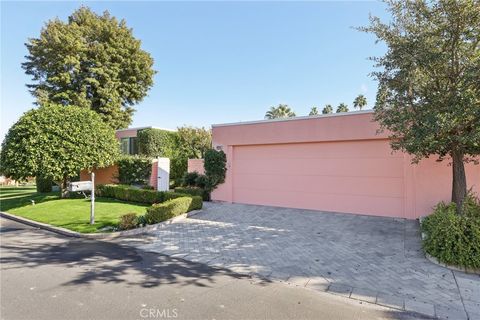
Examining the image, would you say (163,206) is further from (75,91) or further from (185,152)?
(75,91)

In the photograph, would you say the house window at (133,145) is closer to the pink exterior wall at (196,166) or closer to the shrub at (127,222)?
the pink exterior wall at (196,166)

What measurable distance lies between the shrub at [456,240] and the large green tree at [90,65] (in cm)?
2354

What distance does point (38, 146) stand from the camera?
12.7 metres

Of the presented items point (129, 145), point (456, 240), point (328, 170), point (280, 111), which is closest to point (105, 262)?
point (456, 240)

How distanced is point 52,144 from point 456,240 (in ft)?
48.6

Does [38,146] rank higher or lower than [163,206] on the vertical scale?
higher

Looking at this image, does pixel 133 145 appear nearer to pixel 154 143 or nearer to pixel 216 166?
pixel 154 143

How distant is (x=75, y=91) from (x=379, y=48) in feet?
75.5

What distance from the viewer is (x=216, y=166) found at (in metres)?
12.4

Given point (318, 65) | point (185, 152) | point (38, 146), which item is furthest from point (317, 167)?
point (38, 146)

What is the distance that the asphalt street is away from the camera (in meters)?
3.56

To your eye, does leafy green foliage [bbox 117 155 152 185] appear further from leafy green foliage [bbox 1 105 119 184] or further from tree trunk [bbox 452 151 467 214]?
tree trunk [bbox 452 151 467 214]

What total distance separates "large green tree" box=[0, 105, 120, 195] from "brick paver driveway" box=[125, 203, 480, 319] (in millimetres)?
7538

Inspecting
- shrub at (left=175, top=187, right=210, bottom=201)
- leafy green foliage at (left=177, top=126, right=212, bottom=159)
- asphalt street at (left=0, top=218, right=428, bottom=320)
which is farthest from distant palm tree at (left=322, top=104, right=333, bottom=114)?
asphalt street at (left=0, top=218, right=428, bottom=320)
